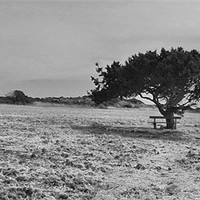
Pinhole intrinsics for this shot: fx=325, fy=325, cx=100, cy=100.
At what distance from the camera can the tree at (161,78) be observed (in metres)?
24.1

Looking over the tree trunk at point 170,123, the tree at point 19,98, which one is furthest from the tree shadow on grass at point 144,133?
the tree at point 19,98

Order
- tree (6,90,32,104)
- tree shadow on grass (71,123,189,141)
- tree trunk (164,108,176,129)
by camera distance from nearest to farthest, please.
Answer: tree shadow on grass (71,123,189,141), tree trunk (164,108,176,129), tree (6,90,32,104)

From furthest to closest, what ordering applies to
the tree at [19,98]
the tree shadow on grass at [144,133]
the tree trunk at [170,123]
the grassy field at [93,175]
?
the tree at [19,98], the tree trunk at [170,123], the tree shadow on grass at [144,133], the grassy field at [93,175]

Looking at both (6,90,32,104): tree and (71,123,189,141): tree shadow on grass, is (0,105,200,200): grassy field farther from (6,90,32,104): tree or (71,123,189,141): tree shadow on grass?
(6,90,32,104): tree

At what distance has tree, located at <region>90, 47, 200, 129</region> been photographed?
24078mm

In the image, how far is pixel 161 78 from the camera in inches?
951

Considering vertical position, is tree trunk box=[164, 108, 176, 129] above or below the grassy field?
above

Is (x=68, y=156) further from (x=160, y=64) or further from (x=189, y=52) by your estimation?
(x=189, y=52)

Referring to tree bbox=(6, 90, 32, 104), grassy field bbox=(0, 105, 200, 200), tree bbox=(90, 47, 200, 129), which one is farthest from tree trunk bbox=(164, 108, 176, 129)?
tree bbox=(6, 90, 32, 104)

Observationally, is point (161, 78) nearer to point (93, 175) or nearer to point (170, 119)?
point (170, 119)

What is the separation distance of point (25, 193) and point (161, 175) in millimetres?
4026

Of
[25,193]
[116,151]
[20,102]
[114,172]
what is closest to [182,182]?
[114,172]

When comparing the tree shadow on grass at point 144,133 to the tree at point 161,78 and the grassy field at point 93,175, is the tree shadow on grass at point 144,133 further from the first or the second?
the grassy field at point 93,175

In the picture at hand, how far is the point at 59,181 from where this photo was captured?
7.47m
